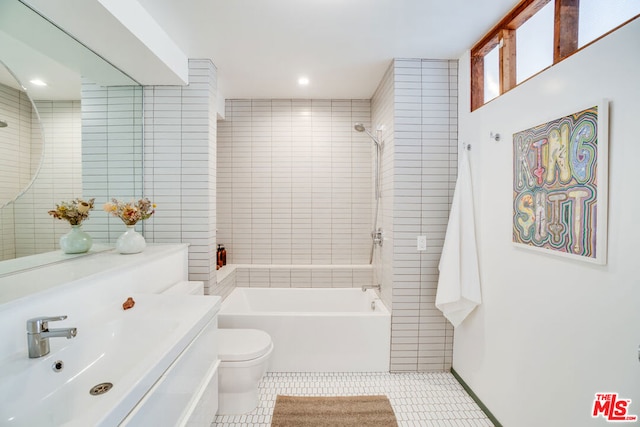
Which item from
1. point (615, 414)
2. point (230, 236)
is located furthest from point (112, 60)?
point (615, 414)

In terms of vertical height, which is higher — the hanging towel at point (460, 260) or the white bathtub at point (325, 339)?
the hanging towel at point (460, 260)

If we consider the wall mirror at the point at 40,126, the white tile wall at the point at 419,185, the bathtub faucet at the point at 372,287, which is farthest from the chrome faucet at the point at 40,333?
the bathtub faucet at the point at 372,287

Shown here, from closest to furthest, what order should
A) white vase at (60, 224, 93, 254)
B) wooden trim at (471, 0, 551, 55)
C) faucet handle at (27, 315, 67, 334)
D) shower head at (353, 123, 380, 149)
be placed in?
faucet handle at (27, 315, 67, 334) → wooden trim at (471, 0, 551, 55) → white vase at (60, 224, 93, 254) → shower head at (353, 123, 380, 149)

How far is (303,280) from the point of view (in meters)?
2.97

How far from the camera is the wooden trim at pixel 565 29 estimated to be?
1.28 m

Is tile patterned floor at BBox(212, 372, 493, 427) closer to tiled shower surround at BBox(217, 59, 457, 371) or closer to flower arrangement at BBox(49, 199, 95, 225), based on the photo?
tiled shower surround at BBox(217, 59, 457, 371)

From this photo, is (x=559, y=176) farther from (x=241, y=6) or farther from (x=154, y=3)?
(x=154, y=3)

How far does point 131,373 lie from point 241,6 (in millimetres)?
1809

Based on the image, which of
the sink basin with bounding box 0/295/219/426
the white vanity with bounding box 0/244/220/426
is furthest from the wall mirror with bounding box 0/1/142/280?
the sink basin with bounding box 0/295/219/426

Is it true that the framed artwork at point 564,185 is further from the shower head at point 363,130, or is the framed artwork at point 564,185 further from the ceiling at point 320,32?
the shower head at point 363,130

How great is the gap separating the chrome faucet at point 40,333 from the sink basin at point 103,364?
31 mm

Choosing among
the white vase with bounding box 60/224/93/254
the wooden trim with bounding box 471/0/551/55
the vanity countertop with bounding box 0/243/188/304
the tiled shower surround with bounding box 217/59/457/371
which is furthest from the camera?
the tiled shower surround with bounding box 217/59/457/371

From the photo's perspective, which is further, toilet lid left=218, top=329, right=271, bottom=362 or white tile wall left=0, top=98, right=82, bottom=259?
toilet lid left=218, top=329, right=271, bottom=362

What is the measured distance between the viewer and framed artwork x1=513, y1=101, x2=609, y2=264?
107 centimetres
